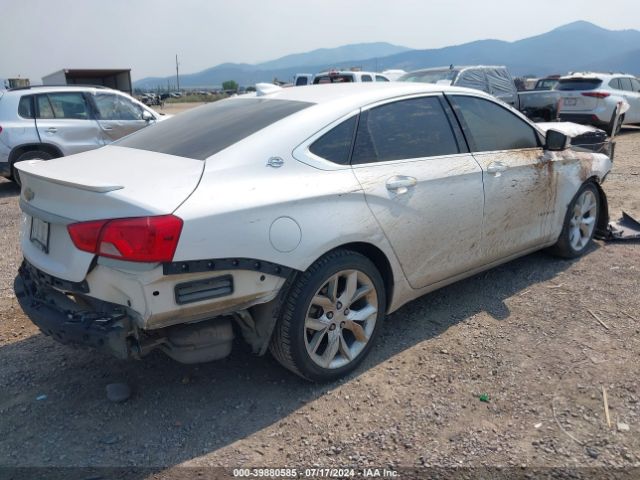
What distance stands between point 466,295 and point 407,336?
0.87 m

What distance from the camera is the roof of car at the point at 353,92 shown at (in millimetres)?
3354

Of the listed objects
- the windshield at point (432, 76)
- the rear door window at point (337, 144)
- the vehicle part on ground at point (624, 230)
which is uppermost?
the windshield at point (432, 76)

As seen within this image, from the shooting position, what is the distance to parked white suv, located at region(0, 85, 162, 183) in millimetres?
8234

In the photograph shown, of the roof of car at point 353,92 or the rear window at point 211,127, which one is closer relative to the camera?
the rear window at point 211,127

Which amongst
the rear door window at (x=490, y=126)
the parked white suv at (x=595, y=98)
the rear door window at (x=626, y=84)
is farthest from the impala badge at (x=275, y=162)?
the rear door window at (x=626, y=84)

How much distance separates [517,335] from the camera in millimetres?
3633

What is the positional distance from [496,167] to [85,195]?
275 cm

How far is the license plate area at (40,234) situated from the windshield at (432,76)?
9851 mm

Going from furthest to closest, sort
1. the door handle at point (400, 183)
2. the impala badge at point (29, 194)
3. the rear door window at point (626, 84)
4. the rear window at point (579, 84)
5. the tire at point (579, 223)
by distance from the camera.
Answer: the rear door window at point (626, 84)
the rear window at point (579, 84)
the tire at point (579, 223)
the door handle at point (400, 183)
the impala badge at point (29, 194)

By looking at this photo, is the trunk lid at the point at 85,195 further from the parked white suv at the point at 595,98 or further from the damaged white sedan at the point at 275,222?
the parked white suv at the point at 595,98

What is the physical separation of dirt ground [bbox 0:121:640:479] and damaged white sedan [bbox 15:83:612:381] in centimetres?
31

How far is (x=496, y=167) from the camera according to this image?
3869mm

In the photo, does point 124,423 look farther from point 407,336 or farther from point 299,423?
point 407,336


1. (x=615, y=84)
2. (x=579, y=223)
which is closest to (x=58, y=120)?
(x=579, y=223)
